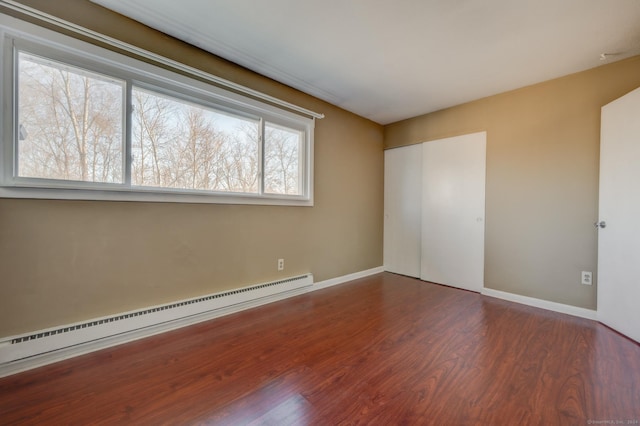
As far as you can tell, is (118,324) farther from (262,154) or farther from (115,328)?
(262,154)

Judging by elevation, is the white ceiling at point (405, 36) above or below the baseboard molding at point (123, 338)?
above

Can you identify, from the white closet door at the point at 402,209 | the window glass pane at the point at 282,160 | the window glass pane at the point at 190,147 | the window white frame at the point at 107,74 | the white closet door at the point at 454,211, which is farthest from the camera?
the white closet door at the point at 402,209

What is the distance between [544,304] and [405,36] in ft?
10.3

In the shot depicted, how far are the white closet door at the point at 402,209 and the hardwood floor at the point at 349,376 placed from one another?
164cm

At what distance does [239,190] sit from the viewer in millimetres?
2734

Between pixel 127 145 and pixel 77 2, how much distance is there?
101cm

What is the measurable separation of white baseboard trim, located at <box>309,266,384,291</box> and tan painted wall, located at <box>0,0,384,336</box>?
0.11 m

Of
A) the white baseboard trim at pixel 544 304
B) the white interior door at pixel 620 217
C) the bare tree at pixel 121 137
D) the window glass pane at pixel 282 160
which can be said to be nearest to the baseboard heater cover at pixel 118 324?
the bare tree at pixel 121 137

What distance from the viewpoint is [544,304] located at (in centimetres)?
281

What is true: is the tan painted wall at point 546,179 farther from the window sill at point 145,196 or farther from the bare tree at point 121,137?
the bare tree at point 121,137

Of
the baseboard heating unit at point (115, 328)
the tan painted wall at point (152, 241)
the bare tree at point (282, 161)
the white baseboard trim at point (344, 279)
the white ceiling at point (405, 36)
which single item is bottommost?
the white baseboard trim at point (344, 279)

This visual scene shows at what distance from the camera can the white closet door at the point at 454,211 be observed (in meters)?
3.34

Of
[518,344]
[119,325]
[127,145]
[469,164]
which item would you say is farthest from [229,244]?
[469,164]

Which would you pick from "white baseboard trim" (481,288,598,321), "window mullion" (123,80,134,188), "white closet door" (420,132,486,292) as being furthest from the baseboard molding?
"white baseboard trim" (481,288,598,321)
